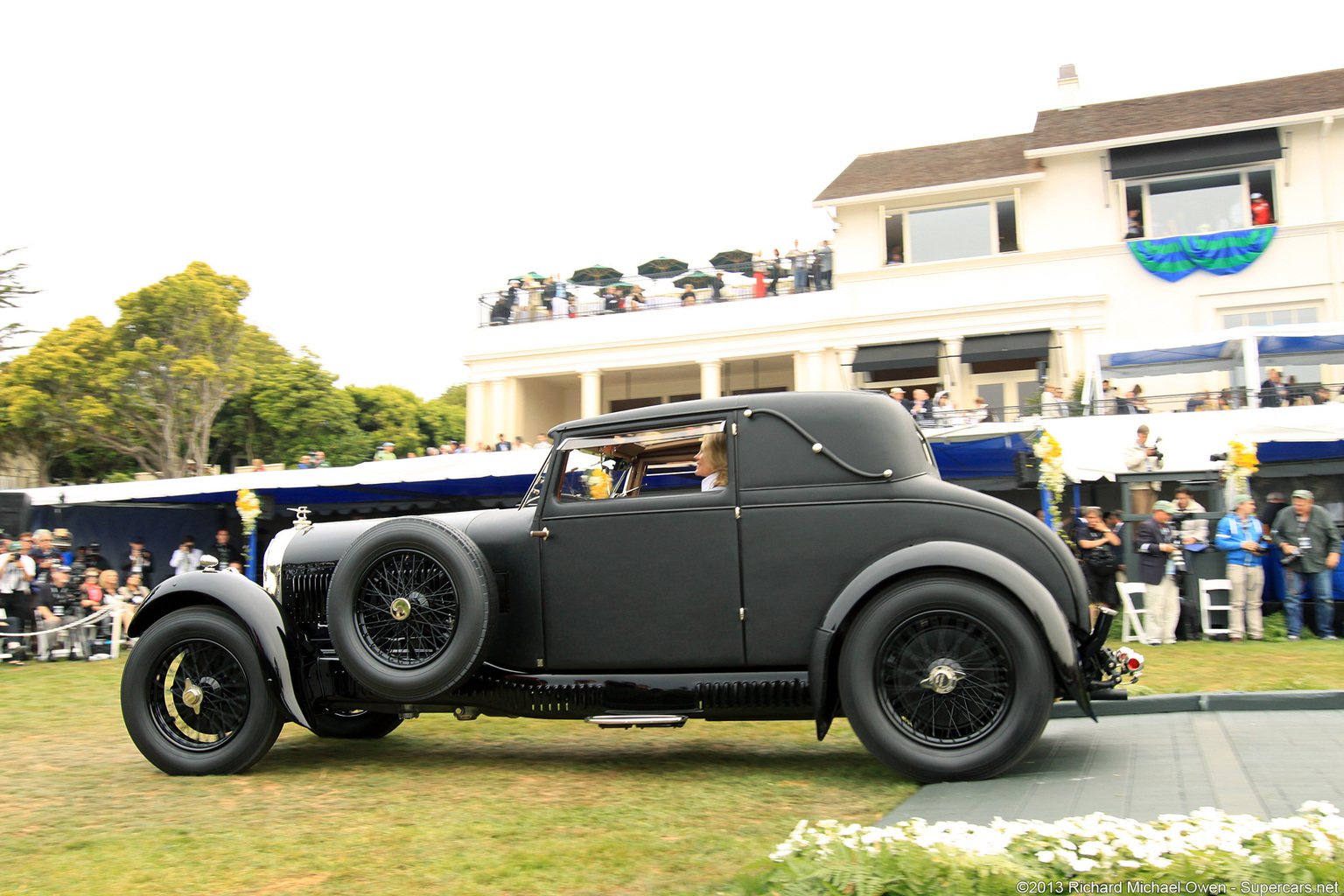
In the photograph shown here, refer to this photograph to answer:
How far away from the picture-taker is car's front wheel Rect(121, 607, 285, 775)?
5.66 m

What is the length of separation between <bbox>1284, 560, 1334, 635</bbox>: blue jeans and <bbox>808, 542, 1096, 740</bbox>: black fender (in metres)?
8.68

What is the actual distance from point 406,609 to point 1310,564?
11.1m

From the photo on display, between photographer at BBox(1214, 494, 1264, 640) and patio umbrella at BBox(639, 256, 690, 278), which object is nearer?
photographer at BBox(1214, 494, 1264, 640)

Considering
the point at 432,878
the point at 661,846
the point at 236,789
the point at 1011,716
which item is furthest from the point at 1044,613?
the point at 236,789

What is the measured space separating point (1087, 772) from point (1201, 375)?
20724 mm

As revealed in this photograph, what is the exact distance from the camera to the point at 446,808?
187 inches

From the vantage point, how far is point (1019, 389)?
25.4 meters

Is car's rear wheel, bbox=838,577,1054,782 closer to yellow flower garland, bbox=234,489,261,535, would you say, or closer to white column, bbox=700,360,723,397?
yellow flower garland, bbox=234,489,261,535

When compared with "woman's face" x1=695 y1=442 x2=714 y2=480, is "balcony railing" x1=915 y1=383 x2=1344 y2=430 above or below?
above

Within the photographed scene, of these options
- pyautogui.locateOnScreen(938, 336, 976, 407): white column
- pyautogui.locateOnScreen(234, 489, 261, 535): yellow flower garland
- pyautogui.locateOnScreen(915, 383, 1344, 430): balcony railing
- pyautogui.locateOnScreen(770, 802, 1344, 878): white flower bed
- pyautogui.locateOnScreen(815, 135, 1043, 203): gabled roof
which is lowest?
pyautogui.locateOnScreen(770, 802, 1344, 878): white flower bed

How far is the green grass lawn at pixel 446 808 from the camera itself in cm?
369

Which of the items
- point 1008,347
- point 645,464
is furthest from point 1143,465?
point 645,464

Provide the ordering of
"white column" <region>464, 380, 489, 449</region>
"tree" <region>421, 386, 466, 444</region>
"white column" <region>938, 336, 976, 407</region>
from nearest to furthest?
"white column" <region>938, 336, 976, 407</region>
"white column" <region>464, 380, 489, 449</region>
"tree" <region>421, 386, 466, 444</region>

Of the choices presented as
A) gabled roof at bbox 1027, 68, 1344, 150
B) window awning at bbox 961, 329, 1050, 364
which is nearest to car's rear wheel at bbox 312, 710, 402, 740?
window awning at bbox 961, 329, 1050, 364
